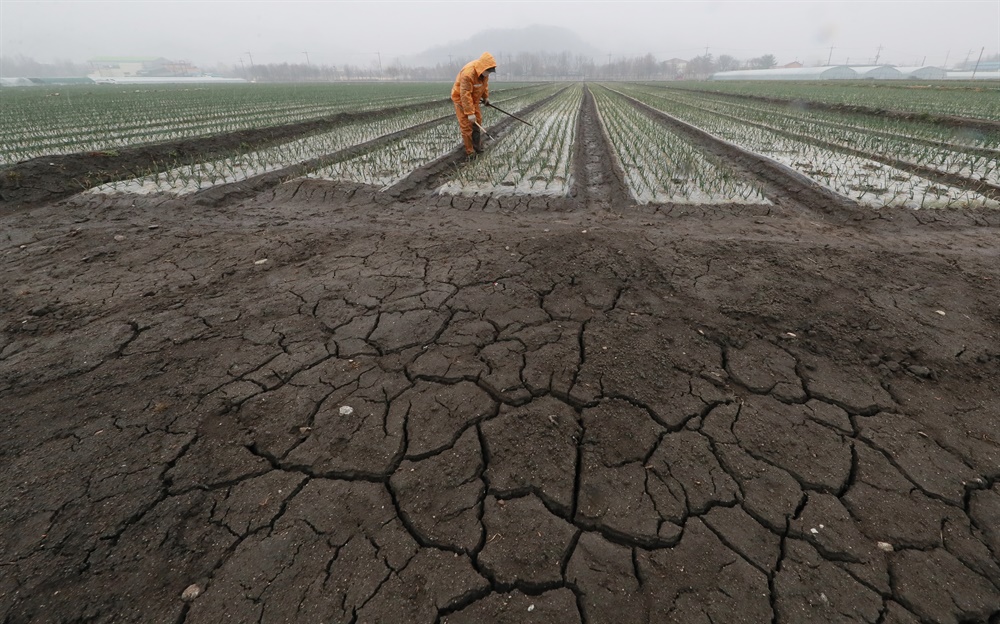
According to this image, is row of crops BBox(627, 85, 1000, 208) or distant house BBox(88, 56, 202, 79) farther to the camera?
distant house BBox(88, 56, 202, 79)

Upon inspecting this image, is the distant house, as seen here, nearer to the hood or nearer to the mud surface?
the hood

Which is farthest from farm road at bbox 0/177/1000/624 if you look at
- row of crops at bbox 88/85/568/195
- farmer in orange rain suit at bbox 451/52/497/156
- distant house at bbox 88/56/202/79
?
distant house at bbox 88/56/202/79

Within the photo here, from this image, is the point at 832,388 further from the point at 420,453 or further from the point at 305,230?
the point at 305,230

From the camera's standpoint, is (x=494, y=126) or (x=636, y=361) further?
(x=494, y=126)

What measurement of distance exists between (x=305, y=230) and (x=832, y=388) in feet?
16.6

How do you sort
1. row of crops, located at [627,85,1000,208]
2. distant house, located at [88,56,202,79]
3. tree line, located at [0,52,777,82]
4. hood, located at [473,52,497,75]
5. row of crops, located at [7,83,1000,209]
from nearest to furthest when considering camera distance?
row of crops, located at [627,85,1000,208]
row of crops, located at [7,83,1000,209]
hood, located at [473,52,497,75]
tree line, located at [0,52,777,82]
distant house, located at [88,56,202,79]

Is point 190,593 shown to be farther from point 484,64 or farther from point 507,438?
point 484,64

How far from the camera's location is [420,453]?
196 cm

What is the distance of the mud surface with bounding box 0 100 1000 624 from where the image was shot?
146 cm

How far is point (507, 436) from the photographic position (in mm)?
2051

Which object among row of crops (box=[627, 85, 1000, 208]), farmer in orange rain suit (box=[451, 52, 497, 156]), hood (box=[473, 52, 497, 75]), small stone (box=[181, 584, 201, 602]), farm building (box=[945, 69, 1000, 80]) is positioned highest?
farm building (box=[945, 69, 1000, 80])

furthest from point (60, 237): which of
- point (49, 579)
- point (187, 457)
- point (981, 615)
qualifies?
point (981, 615)

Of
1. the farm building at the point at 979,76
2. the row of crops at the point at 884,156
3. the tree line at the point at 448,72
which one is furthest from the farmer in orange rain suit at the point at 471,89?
the tree line at the point at 448,72

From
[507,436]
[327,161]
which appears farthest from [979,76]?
[507,436]
